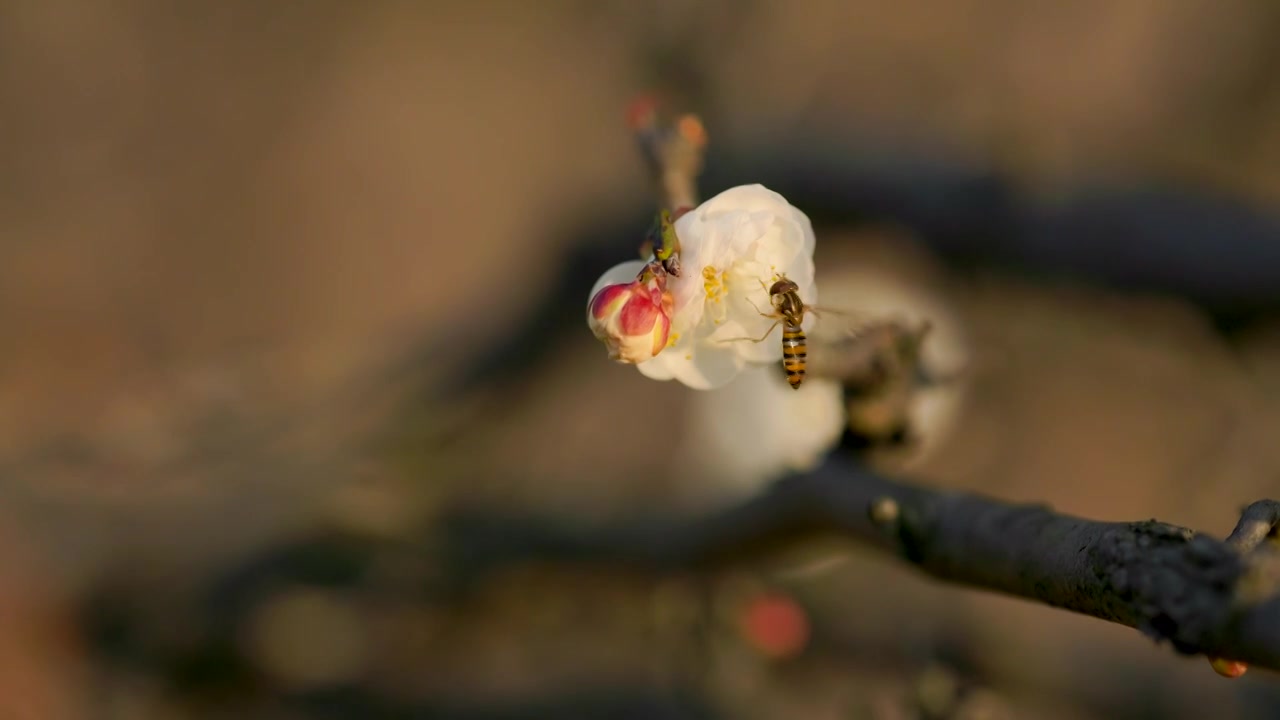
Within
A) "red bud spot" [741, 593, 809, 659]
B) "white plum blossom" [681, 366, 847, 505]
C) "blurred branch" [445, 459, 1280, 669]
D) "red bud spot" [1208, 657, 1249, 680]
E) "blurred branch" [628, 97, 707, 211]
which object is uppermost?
"white plum blossom" [681, 366, 847, 505]

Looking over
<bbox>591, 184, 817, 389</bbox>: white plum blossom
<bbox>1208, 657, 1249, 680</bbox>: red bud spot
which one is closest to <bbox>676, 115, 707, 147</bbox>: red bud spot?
<bbox>591, 184, 817, 389</bbox>: white plum blossom

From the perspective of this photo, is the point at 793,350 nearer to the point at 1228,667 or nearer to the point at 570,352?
the point at 1228,667

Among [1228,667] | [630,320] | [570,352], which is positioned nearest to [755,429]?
[570,352]

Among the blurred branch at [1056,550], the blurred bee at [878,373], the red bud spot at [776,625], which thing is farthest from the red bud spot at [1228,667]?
the red bud spot at [776,625]

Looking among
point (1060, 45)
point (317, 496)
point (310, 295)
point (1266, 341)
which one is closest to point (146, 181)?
point (310, 295)

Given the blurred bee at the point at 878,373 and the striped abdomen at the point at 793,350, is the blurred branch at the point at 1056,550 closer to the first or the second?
the blurred bee at the point at 878,373

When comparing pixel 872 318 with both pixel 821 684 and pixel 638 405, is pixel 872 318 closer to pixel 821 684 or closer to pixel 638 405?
pixel 821 684

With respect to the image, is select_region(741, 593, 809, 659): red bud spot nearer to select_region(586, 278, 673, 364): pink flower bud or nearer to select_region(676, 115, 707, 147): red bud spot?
select_region(676, 115, 707, 147): red bud spot

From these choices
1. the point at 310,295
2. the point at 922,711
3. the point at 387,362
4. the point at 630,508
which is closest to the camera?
the point at 922,711
